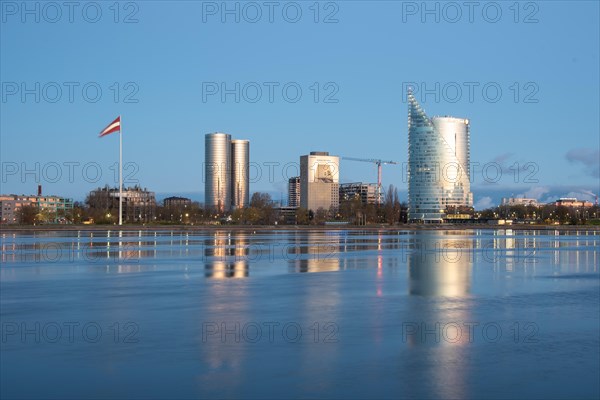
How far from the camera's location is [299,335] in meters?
13.9

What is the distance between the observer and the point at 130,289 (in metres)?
21.7

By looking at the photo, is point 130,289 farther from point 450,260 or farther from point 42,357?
point 450,260

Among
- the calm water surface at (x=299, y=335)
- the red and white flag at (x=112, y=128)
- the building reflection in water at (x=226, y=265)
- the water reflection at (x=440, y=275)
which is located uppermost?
the red and white flag at (x=112, y=128)

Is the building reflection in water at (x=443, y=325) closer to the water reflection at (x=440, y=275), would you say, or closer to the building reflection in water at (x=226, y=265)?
the water reflection at (x=440, y=275)

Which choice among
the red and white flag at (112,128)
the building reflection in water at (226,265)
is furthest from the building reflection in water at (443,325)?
the red and white flag at (112,128)

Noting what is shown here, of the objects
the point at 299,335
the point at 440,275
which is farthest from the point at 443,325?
the point at 440,275

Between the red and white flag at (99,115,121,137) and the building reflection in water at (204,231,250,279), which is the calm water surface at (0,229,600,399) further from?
the red and white flag at (99,115,121,137)

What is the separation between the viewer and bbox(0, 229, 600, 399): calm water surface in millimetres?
10070

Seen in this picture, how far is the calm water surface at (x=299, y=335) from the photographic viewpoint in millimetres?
10070

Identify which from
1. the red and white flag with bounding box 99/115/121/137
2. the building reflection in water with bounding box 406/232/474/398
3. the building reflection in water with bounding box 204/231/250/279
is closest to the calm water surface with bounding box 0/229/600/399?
the building reflection in water with bounding box 406/232/474/398

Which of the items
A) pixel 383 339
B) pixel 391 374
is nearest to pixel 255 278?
pixel 383 339

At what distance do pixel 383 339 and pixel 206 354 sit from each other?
11.7 ft

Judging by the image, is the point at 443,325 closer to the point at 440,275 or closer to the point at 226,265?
the point at 440,275

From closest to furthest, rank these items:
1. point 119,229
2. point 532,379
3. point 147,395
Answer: point 147,395 → point 532,379 → point 119,229
